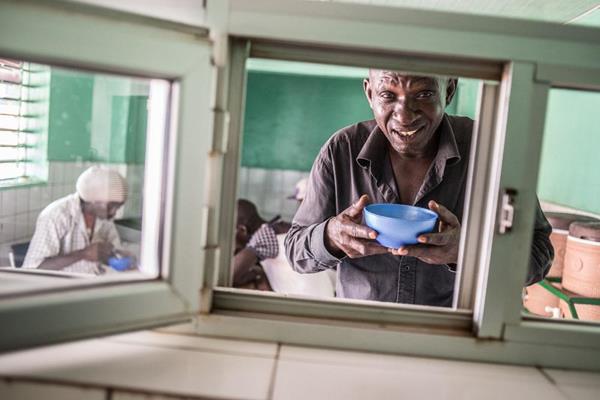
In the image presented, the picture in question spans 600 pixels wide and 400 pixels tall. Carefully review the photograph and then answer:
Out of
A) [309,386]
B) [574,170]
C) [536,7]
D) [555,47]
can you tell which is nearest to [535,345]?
[309,386]

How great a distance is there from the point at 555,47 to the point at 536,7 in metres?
2.44

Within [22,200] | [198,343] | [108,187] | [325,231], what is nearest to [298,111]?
[22,200]

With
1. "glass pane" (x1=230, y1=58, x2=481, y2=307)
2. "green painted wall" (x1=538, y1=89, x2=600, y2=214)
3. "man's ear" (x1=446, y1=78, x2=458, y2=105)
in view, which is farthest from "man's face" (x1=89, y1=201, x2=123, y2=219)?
"green painted wall" (x1=538, y1=89, x2=600, y2=214)

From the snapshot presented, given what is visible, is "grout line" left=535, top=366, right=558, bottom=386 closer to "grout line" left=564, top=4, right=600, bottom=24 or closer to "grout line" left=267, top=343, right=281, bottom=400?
"grout line" left=267, top=343, right=281, bottom=400

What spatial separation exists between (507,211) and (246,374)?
0.60 m

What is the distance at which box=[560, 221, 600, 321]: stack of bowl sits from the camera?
2.34 meters

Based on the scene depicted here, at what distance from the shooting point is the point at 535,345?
3.17 ft

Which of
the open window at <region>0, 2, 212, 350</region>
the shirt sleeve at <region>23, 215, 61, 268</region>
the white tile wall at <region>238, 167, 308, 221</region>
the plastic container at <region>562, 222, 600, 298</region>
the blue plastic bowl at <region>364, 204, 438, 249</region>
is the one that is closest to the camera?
the open window at <region>0, 2, 212, 350</region>

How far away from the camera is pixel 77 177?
7.27 feet

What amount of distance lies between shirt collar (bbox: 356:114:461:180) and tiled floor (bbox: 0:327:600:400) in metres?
0.97

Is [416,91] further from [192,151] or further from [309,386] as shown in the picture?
[309,386]

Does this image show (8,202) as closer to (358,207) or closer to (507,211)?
(358,207)

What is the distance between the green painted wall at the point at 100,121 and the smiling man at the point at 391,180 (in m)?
0.70

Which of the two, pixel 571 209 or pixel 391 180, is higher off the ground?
pixel 391 180
